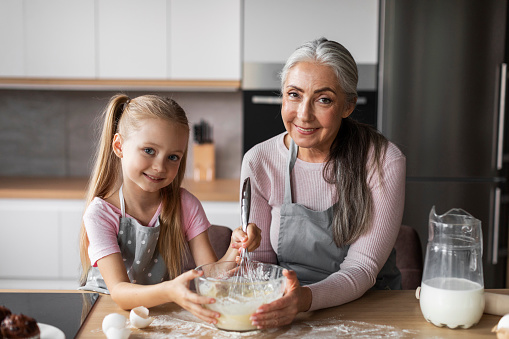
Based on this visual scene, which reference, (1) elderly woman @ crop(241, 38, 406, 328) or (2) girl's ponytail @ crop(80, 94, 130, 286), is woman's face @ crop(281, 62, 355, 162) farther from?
(2) girl's ponytail @ crop(80, 94, 130, 286)

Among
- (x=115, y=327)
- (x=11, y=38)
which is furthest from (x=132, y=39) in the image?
(x=115, y=327)

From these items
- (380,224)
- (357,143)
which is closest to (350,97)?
(357,143)

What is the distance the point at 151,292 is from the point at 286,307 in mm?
278

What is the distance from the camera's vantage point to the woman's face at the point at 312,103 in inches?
57.2

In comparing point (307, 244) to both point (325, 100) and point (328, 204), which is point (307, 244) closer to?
point (328, 204)

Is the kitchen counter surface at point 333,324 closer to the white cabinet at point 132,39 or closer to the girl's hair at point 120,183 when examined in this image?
the girl's hair at point 120,183

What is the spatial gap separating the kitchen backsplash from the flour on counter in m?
2.25

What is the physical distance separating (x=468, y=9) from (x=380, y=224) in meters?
1.68

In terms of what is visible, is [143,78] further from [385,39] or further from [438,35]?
[438,35]

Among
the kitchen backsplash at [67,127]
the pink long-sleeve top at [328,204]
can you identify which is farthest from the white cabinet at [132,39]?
the pink long-sleeve top at [328,204]

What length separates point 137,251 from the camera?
143 centimetres

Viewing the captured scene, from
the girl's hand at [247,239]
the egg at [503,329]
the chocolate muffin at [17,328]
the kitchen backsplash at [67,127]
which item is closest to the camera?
the chocolate muffin at [17,328]

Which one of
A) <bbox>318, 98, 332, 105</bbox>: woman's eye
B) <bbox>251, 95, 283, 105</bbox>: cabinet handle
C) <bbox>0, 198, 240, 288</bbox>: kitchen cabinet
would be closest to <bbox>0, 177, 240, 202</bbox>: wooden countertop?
<bbox>0, 198, 240, 288</bbox>: kitchen cabinet

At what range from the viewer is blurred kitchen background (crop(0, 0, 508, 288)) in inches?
107
